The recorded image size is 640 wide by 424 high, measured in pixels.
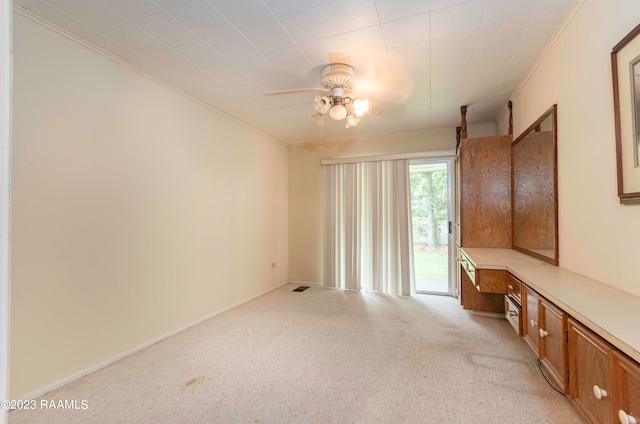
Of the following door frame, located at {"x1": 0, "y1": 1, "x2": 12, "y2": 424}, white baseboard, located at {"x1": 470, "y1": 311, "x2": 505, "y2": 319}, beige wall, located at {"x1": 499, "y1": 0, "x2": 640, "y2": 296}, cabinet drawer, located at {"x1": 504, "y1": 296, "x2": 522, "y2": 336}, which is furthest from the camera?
white baseboard, located at {"x1": 470, "y1": 311, "x2": 505, "y2": 319}

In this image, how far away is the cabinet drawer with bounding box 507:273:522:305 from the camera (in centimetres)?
193

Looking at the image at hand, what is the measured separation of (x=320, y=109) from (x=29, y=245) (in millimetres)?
2270

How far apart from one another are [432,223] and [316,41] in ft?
10.2

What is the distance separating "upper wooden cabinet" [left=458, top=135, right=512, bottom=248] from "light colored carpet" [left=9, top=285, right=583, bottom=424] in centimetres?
95

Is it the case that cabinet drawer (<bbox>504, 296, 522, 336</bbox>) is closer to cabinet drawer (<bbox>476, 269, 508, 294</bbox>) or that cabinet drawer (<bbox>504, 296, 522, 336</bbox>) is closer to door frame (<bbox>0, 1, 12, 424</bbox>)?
cabinet drawer (<bbox>476, 269, 508, 294</bbox>)

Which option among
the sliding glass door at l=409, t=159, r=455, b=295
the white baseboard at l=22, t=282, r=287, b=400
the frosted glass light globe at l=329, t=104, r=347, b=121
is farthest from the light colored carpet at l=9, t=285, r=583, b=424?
the frosted glass light globe at l=329, t=104, r=347, b=121

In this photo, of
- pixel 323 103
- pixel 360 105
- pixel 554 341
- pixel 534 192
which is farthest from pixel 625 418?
pixel 323 103

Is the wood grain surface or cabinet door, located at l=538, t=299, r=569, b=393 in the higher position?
the wood grain surface

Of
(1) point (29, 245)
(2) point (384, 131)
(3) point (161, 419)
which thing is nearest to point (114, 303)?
(1) point (29, 245)

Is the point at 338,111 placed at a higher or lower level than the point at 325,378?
higher

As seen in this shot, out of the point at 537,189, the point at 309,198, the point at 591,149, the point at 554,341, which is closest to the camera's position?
the point at 554,341

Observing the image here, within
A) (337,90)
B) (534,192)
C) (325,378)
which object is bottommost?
(325,378)

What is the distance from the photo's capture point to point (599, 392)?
108 cm

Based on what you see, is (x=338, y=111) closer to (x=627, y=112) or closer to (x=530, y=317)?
(x=627, y=112)
